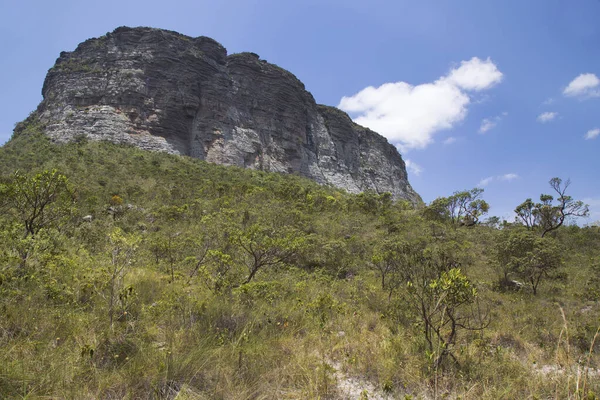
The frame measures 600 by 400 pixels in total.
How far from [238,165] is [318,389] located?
40.7 m

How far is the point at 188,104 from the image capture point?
138 ft

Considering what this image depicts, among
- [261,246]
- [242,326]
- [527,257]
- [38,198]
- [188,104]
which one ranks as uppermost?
[188,104]

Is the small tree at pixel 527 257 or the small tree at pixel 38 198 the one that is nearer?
the small tree at pixel 38 198

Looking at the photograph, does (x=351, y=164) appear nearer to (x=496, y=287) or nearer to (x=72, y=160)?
(x=72, y=160)

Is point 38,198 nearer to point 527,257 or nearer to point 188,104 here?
point 527,257

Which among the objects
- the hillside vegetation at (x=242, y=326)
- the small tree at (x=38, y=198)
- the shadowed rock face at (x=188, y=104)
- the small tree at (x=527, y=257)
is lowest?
the hillside vegetation at (x=242, y=326)

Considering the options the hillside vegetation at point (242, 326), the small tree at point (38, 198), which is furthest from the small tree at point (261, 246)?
the small tree at point (38, 198)

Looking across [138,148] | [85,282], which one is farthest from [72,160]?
[85,282]

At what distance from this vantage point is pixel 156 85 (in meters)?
41.4

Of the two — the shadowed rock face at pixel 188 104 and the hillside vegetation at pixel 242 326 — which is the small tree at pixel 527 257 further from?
the shadowed rock face at pixel 188 104

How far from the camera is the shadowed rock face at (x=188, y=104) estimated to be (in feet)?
124

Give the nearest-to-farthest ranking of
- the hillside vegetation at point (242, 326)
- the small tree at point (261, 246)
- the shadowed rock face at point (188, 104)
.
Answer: the hillside vegetation at point (242, 326) → the small tree at point (261, 246) → the shadowed rock face at point (188, 104)

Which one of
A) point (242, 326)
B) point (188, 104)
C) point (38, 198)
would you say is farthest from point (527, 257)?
point (188, 104)

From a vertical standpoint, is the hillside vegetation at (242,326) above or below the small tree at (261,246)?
below
